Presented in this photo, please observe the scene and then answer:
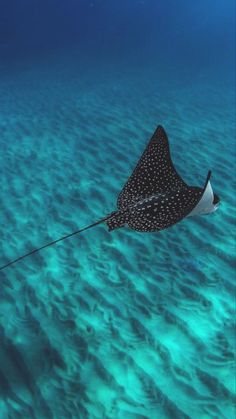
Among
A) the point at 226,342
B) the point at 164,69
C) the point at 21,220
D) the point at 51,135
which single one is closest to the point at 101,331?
the point at 226,342

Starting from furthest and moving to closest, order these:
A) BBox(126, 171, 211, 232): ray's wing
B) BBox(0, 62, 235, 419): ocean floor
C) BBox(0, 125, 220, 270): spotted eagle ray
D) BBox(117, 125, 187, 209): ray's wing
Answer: BBox(117, 125, 187, 209): ray's wing → BBox(126, 171, 211, 232): ray's wing → BBox(0, 125, 220, 270): spotted eagle ray → BBox(0, 62, 235, 419): ocean floor

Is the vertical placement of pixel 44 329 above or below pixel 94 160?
below

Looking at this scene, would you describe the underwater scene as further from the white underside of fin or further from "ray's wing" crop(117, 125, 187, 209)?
the white underside of fin

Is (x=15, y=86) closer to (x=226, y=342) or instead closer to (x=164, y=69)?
(x=164, y=69)

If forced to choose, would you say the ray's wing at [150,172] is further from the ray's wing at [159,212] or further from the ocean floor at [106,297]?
the ocean floor at [106,297]

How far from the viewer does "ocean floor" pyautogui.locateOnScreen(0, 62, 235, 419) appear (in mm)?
3832

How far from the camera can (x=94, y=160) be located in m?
9.42

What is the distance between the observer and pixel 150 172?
4684 millimetres

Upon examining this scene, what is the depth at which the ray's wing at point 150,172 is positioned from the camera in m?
Answer: 4.61

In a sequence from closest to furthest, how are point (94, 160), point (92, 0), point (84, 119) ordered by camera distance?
point (94, 160) → point (84, 119) → point (92, 0)

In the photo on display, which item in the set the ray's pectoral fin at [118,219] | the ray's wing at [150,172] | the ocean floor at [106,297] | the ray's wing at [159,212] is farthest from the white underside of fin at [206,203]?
the ocean floor at [106,297]

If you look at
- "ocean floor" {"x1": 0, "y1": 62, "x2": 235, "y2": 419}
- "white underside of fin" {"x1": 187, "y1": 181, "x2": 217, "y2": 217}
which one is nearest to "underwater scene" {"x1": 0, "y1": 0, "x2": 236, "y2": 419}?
"ocean floor" {"x1": 0, "y1": 62, "x2": 235, "y2": 419}

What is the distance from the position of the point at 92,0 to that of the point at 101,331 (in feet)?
224

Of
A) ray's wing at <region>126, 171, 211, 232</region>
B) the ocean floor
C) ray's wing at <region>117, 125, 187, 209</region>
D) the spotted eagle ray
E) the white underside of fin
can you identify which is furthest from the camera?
ray's wing at <region>117, 125, 187, 209</region>
